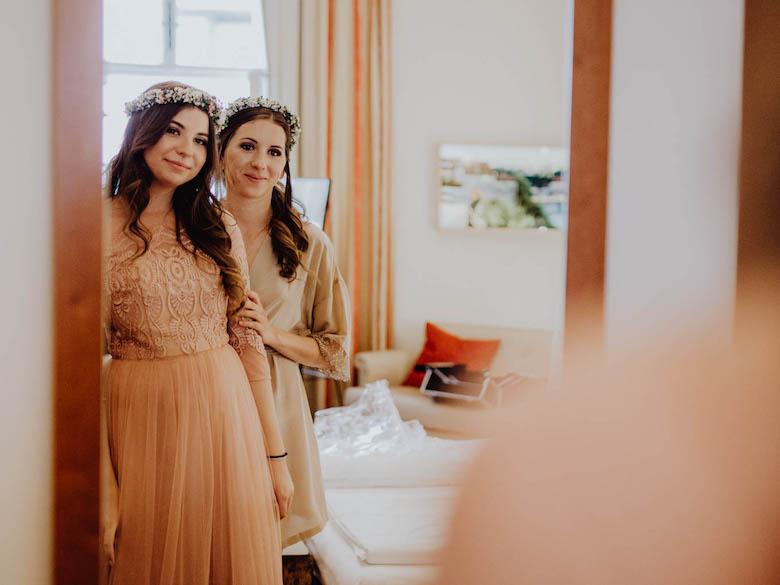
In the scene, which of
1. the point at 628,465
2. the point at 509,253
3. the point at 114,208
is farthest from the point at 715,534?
the point at 509,253

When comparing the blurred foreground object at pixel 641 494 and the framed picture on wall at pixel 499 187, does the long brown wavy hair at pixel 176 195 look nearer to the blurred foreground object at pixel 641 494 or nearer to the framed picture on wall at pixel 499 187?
the blurred foreground object at pixel 641 494

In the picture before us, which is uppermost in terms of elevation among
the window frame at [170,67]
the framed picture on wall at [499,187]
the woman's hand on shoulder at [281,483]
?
the window frame at [170,67]

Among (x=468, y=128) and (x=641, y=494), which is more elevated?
(x=468, y=128)

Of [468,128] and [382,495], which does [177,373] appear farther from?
[468,128]

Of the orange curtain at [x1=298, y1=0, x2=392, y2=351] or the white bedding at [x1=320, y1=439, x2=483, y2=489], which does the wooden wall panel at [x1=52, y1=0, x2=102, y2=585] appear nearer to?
the white bedding at [x1=320, y1=439, x2=483, y2=489]

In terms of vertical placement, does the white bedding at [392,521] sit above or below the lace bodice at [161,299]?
below

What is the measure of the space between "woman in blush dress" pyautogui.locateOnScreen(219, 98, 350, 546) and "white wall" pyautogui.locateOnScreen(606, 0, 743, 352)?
61 centimetres

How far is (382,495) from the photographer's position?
5.35 ft

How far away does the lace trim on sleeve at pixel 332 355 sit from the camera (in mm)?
1210

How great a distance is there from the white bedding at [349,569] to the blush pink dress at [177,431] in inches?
11.0

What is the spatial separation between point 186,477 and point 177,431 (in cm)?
7

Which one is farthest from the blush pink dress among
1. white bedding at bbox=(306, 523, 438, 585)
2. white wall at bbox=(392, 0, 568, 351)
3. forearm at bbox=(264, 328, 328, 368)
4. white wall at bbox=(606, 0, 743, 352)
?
white wall at bbox=(392, 0, 568, 351)

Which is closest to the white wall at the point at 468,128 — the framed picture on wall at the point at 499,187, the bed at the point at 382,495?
the framed picture on wall at the point at 499,187

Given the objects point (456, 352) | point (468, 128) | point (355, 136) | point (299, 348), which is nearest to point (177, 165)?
point (299, 348)
